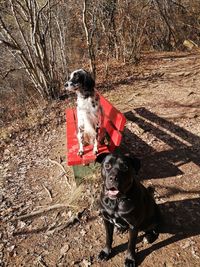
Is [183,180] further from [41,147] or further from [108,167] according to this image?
[41,147]

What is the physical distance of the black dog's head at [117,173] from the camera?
3137 mm

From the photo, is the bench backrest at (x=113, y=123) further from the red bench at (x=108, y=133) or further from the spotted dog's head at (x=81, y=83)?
the spotted dog's head at (x=81, y=83)

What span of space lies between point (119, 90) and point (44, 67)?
1972mm

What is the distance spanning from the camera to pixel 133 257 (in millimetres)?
3662

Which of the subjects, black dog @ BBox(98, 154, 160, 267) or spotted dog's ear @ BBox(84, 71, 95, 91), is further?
spotted dog's ear @ BBox(84, 71, 95, 91)

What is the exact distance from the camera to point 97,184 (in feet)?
16.5

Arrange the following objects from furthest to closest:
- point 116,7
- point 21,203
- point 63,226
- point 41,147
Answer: point 116,7 → point 41,147 → point 21,203 → point 63,226

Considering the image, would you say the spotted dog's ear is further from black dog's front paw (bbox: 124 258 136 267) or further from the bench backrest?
black dog's front paw (bbox: 124 258 136 267)

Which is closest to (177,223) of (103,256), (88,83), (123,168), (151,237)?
(151,237)

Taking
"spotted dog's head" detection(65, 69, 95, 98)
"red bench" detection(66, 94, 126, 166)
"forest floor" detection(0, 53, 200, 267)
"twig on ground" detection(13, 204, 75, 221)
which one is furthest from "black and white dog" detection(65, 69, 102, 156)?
"twig on ground" detection(13, 204, 75, 221)

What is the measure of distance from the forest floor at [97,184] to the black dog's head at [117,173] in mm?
1065

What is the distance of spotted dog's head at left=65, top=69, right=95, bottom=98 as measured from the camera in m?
4.43

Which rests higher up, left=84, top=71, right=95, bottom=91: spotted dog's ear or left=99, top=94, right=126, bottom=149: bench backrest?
left=84, top=71, right=95, bottom=91: spotted dog's ear

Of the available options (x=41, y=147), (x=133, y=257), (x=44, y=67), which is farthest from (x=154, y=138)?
(x=44, y=67)
